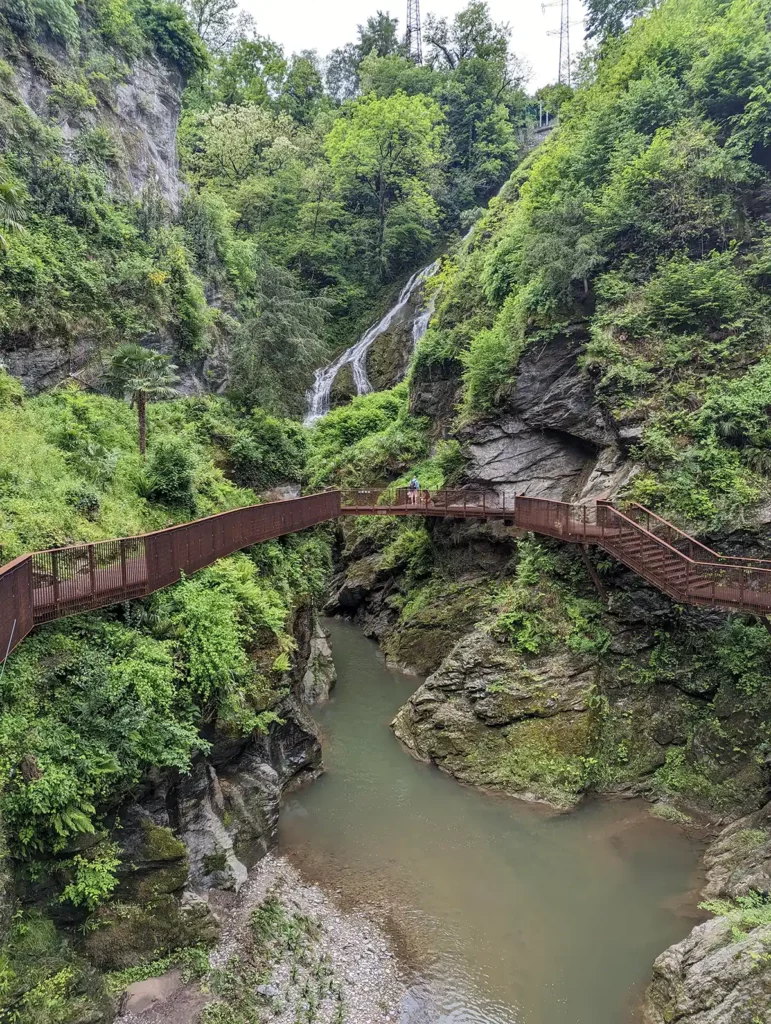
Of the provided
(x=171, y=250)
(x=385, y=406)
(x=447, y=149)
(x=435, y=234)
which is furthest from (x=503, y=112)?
(x=171, y=250)

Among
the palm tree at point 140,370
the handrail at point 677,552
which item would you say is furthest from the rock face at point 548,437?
the palm tree at point 140,370

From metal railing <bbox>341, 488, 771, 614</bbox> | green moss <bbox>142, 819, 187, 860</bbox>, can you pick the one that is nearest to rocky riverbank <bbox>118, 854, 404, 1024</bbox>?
green moss <bbox>142, 819, 187, 860</bbox>

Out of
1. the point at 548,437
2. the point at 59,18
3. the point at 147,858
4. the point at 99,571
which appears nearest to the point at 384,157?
the point at 59,18

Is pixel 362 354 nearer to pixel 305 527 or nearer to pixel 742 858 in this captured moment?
pixel 305 527

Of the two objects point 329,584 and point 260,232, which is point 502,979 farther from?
point 260,232

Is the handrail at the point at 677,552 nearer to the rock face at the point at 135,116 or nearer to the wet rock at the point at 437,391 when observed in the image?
the wet rock at the point at 437,391
